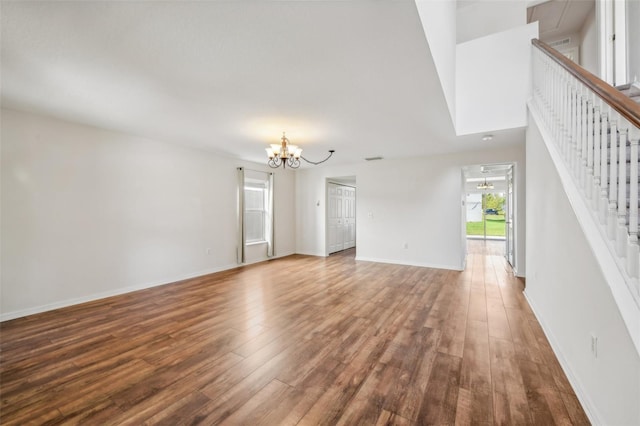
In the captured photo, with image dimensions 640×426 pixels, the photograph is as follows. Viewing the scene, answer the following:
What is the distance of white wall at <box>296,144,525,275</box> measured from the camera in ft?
16.9

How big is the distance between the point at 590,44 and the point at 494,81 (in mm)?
2828

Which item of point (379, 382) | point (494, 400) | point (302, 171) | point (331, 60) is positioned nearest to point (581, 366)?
point (494, 400)

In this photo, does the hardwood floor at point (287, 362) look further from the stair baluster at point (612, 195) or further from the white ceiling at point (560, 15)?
the white ceiling at point (560, 15)

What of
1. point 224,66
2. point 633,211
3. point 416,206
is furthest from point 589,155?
point 416,206

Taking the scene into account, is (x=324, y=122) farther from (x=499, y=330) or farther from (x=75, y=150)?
(x=75, y=150)

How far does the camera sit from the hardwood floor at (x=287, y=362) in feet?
5.14

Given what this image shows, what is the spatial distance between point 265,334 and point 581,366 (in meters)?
2.42

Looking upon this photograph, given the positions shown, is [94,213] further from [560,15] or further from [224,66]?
[560,15]

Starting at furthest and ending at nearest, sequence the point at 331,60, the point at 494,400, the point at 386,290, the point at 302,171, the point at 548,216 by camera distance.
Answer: the point at 302,171 < the point at 386,290 < the point at 548,216 < the point at 331,60 < the point at 494,400

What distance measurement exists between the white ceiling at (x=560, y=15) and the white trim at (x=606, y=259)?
198 inches

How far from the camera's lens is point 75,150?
3.50 m

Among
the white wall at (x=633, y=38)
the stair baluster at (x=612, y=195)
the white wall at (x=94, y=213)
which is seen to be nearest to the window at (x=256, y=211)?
the white wall at (x=94, y=213)

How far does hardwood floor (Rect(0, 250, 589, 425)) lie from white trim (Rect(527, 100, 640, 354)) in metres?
0.81

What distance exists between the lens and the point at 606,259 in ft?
4.63
